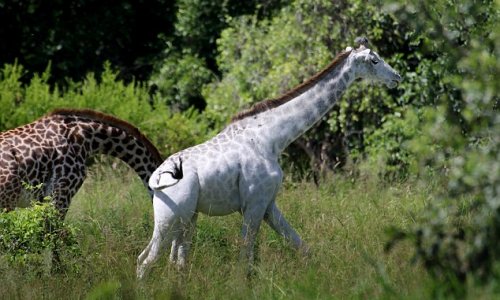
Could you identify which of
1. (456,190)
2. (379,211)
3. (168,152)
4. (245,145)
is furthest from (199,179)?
(168,152)

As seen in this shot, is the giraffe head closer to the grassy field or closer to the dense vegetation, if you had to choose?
the dense vegetation

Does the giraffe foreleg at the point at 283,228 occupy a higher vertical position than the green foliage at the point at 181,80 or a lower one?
higher

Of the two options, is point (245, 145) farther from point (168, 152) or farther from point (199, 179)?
point (168, 152)

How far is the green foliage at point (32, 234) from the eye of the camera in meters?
7.79

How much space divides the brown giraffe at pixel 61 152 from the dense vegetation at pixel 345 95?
1.15 meters

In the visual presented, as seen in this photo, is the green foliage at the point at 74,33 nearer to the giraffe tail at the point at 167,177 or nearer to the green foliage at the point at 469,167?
the giraffe tail at the point at 167,177

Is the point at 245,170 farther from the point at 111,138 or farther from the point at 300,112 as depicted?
the point at 111,138

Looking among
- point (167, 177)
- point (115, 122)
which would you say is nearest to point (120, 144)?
point (115, 122)

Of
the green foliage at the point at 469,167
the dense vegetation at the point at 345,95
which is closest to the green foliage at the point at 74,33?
the dense vegetation at the point at 345,95

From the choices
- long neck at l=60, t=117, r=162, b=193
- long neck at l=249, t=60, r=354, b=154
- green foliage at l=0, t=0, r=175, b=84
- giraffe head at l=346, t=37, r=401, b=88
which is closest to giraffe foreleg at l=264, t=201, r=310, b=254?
long neck at l=249, t=60, r=354, b=154

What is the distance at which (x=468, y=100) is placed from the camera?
5203 mm

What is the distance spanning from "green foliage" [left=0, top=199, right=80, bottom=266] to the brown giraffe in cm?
64

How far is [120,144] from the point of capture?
9.20 metres

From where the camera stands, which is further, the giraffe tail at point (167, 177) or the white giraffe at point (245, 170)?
the white giraffe at point (245, 170)
